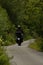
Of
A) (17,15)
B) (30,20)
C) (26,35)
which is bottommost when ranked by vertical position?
(26,35)

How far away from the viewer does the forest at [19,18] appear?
2452cm

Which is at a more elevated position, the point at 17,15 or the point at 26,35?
the point at 17,15

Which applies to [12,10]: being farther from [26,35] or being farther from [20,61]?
[20,61]

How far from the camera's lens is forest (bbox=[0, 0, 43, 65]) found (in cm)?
2452

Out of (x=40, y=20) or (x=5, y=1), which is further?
(x=5, y=1)

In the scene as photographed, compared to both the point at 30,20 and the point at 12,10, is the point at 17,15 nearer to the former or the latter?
the point at 12,10

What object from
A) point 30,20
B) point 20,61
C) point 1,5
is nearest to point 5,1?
point 1,5

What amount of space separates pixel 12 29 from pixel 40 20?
78.9ft

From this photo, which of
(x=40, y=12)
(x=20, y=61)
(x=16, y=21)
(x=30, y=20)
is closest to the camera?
(x=20, y=61)

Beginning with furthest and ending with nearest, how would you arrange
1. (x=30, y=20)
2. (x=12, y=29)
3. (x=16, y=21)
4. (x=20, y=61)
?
(x=16, y=21) → (x=12, y=29) → (x=30, y=20) → (x=20, y=61)

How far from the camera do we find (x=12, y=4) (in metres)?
50.7

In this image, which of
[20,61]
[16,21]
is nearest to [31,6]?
[20,61]

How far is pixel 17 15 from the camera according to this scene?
5112cm

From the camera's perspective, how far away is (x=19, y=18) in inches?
1978
